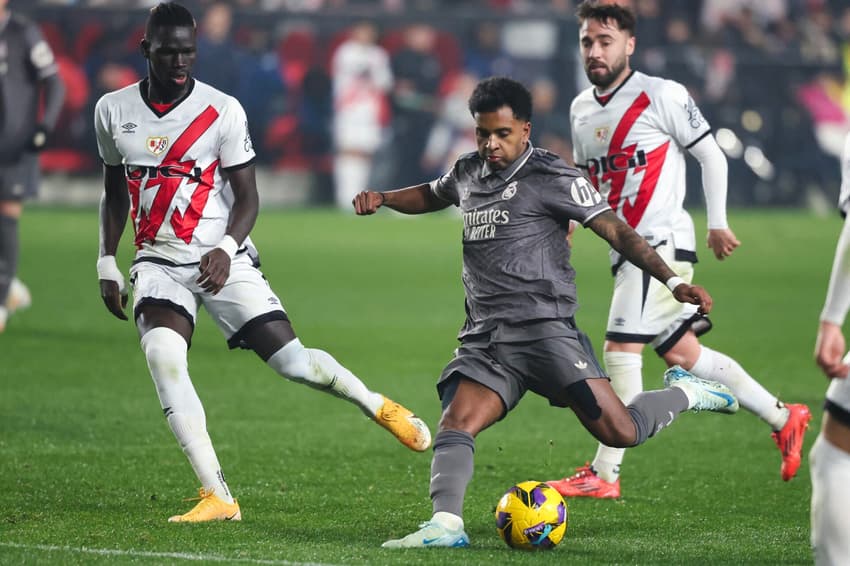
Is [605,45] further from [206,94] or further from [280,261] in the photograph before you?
[280,261]

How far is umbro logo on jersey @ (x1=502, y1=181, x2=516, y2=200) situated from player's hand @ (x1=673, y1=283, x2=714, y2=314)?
81 cm

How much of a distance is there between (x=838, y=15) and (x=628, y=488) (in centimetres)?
2332

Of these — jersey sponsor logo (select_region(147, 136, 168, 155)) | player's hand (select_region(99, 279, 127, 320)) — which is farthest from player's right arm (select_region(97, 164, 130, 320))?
jersey sponsor logo (select_region(147, 136, 168, 155))

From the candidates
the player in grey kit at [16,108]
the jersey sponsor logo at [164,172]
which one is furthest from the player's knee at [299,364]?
the player in grey kit at [16,108]

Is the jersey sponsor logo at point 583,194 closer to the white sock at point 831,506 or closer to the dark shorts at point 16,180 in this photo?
the white sock at point 831,506

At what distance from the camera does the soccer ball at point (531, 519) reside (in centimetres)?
600

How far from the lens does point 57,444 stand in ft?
27.8

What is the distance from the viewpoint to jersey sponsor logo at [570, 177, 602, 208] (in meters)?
6.29

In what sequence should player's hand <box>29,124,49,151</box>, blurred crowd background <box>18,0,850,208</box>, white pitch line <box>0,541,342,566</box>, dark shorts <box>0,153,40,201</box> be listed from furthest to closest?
1. blurred crowd background <box>18,0,850,208</box>
2. dark shorts <box>0,153,40,201</box>
3. player's hand <box>29,124,49,151</box>
4. white pitch line <box>0,541,342,566</box>

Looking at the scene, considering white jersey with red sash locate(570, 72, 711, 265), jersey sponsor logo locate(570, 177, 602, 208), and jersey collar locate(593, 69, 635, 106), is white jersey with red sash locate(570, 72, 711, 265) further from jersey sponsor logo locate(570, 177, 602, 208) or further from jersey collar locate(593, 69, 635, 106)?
jersey sponsor logo locate(570, 177, 602, 208)

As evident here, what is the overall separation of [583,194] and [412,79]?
2092 centimetres

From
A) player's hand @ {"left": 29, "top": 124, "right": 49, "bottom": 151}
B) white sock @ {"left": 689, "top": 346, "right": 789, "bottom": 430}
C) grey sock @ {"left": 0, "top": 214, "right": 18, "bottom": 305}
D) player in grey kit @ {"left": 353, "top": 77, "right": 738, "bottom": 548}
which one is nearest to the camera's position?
player in grey kit @ {"left": 353, "top": 77, "right": 738, "bottom": 548}

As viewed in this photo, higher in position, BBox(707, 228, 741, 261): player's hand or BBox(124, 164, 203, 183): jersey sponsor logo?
BBox(124, 164, 203, 183): jersey sponsor logo

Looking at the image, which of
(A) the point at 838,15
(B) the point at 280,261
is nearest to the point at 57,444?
(B) the point at 280,261
